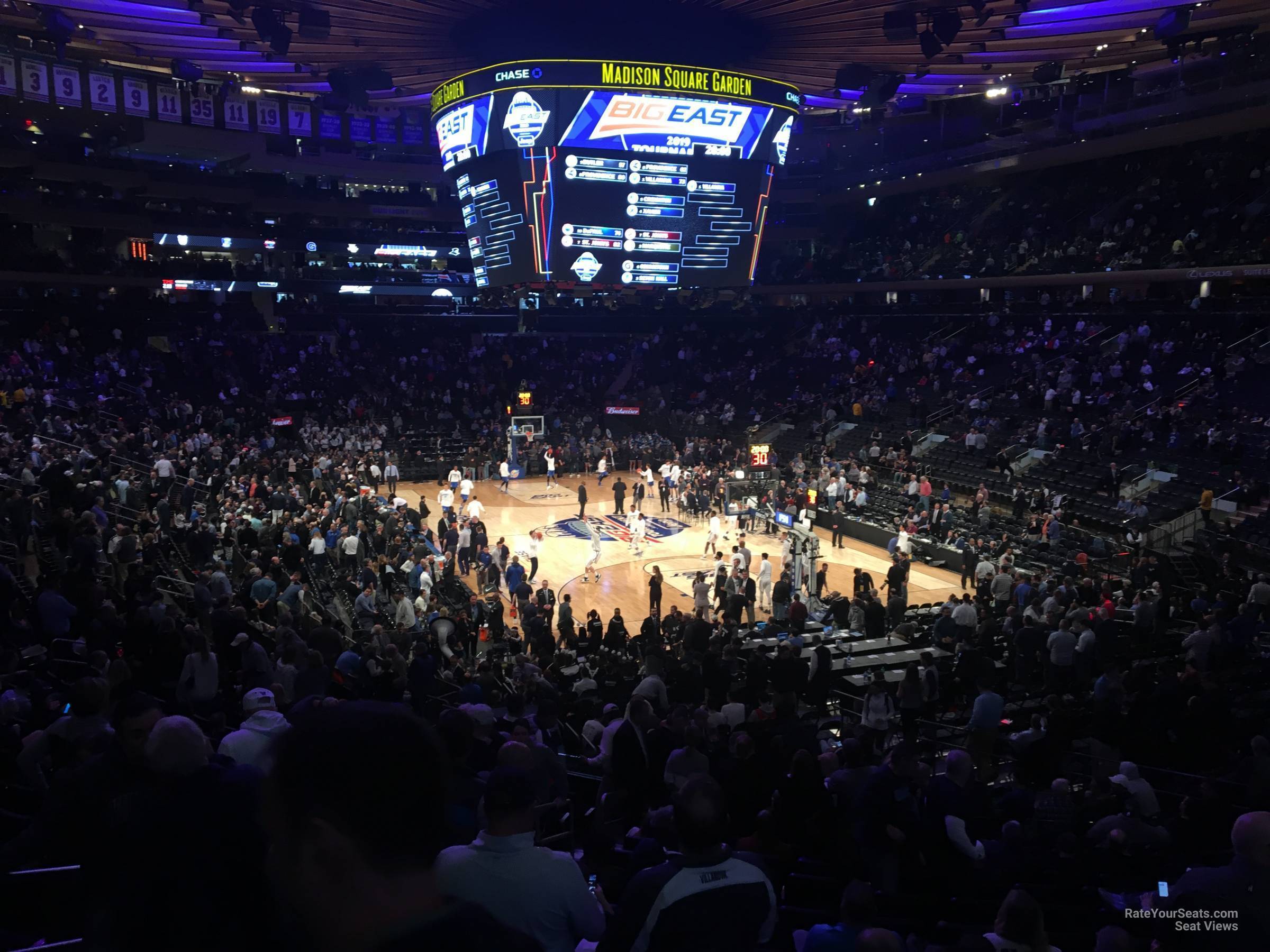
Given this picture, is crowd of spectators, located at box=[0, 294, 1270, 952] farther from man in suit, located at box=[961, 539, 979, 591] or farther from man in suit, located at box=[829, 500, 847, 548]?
man in suit, located at box=[829, 500, 847, 548]

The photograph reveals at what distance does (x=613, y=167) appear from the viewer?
2308cm

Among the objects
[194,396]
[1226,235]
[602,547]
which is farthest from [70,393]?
[1226,235]

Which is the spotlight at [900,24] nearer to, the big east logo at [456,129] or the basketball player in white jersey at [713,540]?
the big east logo at [456,129]

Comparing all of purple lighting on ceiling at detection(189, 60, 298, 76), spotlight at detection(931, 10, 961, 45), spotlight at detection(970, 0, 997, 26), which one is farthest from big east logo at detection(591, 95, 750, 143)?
purple lighting on ceiling at detection(189, 60, 298, 76)

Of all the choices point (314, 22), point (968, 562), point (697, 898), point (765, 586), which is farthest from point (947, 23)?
point (697, 898)

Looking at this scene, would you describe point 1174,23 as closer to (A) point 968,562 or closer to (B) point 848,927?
(A) point 968,562

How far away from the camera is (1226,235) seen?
26.2 meters

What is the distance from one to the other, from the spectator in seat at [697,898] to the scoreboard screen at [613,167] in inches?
817

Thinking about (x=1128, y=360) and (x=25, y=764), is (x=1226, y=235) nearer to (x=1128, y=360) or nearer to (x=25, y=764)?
(x=1128, y=360)

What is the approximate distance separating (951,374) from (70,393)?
27823mm

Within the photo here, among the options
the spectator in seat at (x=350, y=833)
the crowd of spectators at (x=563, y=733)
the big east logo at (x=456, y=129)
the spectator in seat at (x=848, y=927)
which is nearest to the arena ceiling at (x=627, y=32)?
the big east logo at (x=456, y=129)

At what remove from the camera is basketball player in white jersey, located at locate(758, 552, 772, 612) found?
59.1 feet

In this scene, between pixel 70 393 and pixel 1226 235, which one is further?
pixel 70 393

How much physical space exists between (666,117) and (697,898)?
2180cm
